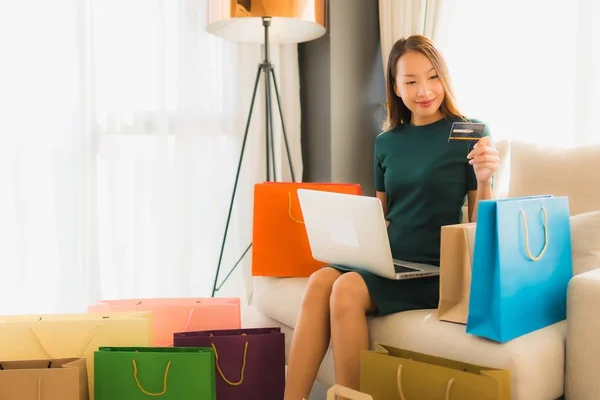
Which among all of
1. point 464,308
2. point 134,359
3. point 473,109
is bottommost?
point 134,359

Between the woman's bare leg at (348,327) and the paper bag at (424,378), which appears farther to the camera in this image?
the woman's bare leg at (348,327)

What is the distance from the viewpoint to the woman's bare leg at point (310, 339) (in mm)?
1734

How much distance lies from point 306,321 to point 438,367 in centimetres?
50

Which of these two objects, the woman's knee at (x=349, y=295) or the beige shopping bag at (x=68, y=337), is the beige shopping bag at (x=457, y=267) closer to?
the woman's knee at (x=349, y=295)

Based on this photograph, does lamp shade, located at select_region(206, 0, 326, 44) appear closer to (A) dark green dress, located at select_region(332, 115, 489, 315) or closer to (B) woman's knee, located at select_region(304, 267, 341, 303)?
(A) dark green dress, located at select_region(332, 115, 489, 315)

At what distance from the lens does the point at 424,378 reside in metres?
1.38

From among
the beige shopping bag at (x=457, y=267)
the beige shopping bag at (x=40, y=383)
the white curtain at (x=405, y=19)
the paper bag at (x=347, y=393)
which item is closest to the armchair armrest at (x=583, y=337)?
the beige shopping bag at (x=457, y=267)

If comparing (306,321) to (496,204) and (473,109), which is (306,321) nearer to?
(496,204)

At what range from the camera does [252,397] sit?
183 centimetres

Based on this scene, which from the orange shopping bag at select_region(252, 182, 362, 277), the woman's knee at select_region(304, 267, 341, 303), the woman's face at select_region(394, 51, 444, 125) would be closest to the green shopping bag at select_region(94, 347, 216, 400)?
the woman's knee at select_region(304, 267, 341, 303)

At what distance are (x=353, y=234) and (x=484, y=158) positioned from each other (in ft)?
1.39

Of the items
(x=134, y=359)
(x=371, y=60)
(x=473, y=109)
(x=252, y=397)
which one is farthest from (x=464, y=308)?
(x=371, y=60)

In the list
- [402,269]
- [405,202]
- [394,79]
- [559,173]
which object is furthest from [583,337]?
[394,79]

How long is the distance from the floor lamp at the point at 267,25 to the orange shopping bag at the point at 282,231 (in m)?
0.71
